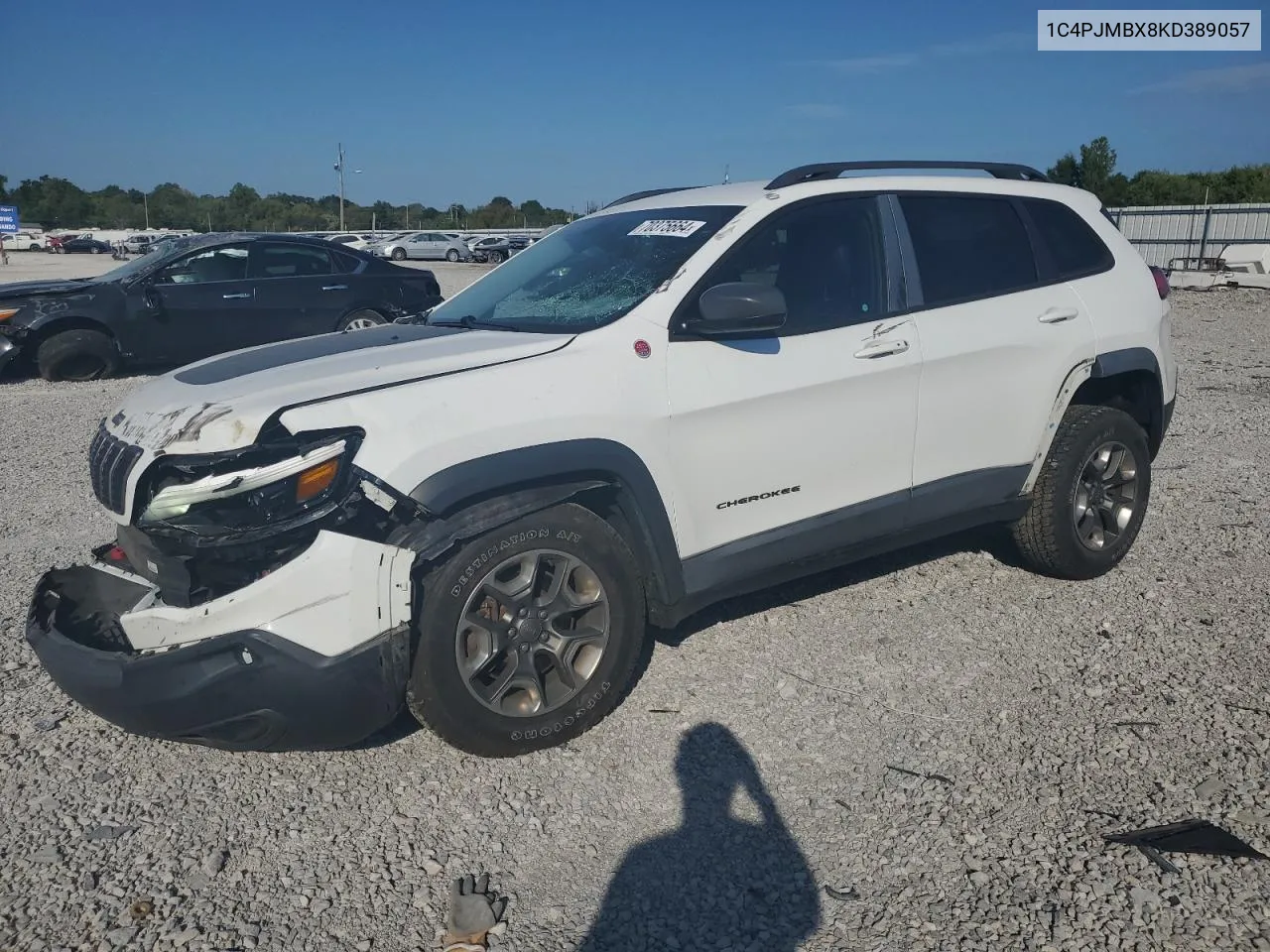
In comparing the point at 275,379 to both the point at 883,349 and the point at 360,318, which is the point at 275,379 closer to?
the point at 883,349

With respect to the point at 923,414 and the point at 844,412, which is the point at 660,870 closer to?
the point at 844,412

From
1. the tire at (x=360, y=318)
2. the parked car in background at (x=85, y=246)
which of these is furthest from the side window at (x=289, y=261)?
the parked car in background at (x=85, y=246)

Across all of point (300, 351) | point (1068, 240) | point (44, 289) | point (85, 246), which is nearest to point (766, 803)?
point (300, 351)

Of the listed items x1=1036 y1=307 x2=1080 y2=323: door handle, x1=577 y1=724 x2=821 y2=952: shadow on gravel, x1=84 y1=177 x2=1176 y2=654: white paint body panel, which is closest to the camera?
x1=577 y1=724 x2=821 y2=952: shadow on gravel

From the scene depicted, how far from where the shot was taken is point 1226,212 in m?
25.1

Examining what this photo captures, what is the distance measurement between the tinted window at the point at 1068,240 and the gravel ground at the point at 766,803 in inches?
60.7

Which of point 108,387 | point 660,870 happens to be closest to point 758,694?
point 660,870

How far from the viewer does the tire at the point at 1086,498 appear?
4.55m

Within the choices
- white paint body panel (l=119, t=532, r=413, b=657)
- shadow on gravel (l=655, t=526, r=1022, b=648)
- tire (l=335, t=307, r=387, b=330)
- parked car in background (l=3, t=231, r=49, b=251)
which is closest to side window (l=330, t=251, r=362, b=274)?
tire (l=335, t=307, r=387, b=330)

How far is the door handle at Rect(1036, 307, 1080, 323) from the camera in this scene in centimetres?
441

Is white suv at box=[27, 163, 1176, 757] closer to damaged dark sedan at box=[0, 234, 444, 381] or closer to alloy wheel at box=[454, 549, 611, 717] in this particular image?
alloy wheel at box=[454, 549, 611, 717]

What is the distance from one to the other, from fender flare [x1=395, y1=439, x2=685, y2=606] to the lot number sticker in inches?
41.7

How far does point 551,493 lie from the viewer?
320 centimetres

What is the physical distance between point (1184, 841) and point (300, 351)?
3.26 metres
